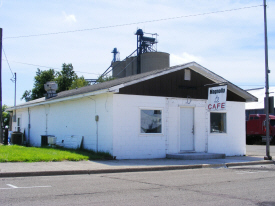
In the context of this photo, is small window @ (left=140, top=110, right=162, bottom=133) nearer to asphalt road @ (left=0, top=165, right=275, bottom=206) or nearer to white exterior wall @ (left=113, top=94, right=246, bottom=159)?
white exterior wall @ (left=113, top=94, right=246, bottom=159)

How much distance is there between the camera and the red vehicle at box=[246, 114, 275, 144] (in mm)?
31359

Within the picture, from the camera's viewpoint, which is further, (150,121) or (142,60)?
(142,60)

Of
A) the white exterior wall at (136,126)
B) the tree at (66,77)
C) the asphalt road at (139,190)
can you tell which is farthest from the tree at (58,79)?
the asphalt road at (139,190)

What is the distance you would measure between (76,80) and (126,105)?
105 feet

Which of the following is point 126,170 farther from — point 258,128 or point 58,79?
point 58,79

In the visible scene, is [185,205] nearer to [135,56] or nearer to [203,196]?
[203,196]

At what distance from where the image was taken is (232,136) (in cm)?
1897

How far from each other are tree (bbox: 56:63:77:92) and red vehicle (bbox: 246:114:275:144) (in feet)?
81.8

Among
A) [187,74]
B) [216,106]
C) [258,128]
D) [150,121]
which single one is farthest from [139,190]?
[258,128]

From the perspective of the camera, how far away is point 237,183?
964 cm

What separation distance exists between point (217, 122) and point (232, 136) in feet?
4.16

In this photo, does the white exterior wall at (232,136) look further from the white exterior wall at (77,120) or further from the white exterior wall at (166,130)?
the white exterior wall at (77,120)

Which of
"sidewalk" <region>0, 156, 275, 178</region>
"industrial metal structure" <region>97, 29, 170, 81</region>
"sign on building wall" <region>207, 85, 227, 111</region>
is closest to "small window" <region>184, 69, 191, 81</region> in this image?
"sign on building wall" <region>207, 85, 227, 111</region>

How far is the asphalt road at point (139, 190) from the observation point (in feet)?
23.1
